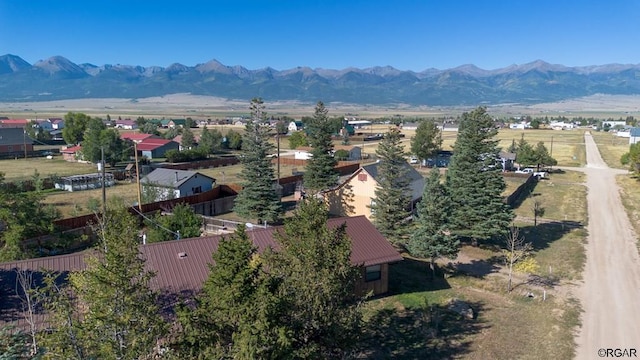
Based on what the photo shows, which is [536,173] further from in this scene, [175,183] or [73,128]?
[73,128]

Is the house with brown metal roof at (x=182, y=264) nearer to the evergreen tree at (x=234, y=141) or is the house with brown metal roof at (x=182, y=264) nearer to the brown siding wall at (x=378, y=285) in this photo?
the brown siding wall at (x=378, y=285)

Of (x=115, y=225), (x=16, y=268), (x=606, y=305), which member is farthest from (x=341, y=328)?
(x=606, y=305)

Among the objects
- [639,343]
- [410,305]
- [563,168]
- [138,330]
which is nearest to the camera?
[138,330]

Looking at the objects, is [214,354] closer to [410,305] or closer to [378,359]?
[378,359]

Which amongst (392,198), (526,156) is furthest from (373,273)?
(526,156)

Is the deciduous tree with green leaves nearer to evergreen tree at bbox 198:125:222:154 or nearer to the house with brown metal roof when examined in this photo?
evergreen tree at bbox 198:125:222:154

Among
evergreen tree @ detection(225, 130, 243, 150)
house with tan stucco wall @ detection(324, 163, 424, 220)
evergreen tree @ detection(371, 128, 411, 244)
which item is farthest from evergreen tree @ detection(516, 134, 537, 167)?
evergreen tree @ detection(225, 130, 243, 150)
